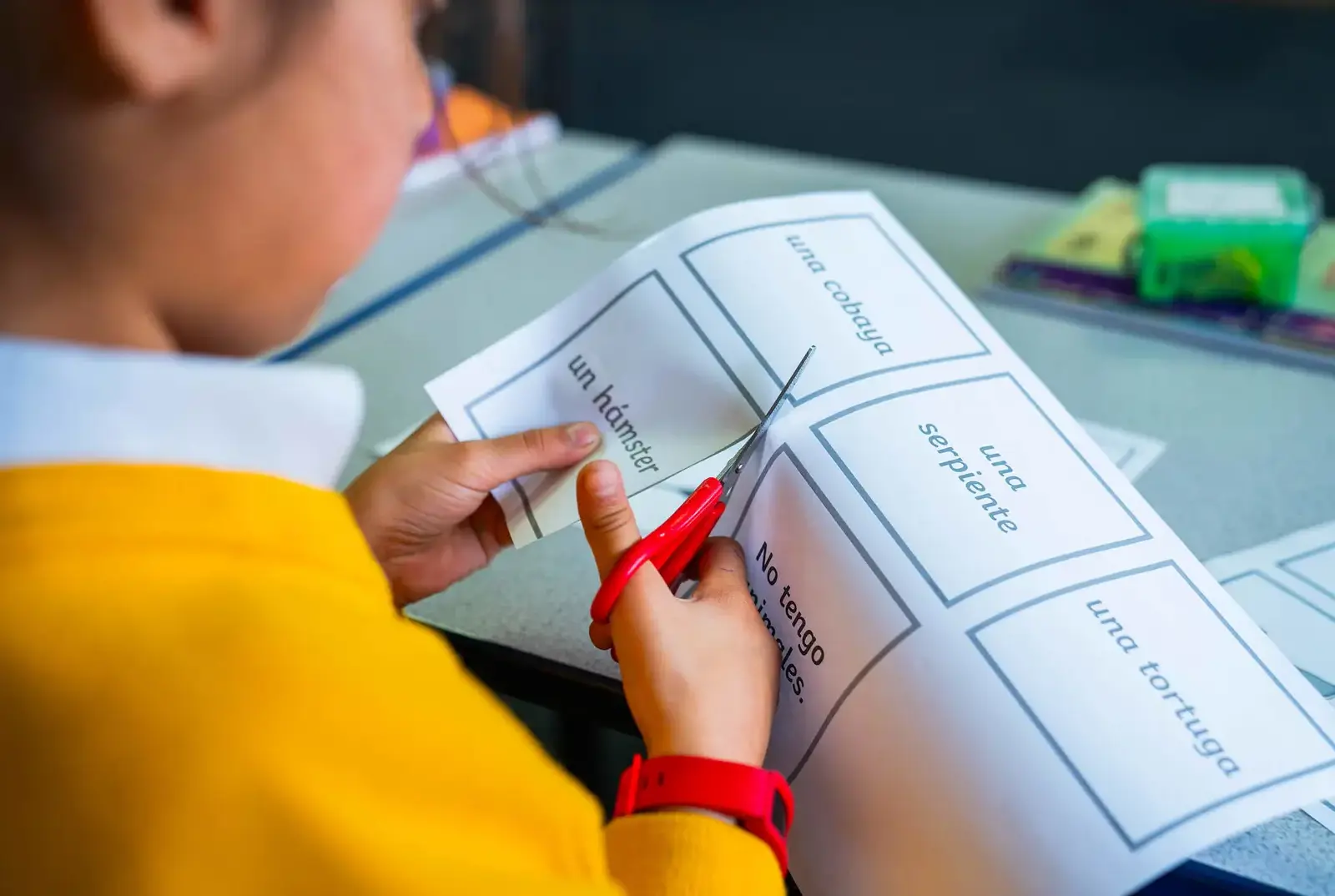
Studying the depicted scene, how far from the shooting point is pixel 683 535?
1.91ft

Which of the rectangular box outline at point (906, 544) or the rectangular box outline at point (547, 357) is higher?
the rectangular box outline at point (547, 357)

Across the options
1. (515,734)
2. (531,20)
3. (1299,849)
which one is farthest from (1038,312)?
(531,20)

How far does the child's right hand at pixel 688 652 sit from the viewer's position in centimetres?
52

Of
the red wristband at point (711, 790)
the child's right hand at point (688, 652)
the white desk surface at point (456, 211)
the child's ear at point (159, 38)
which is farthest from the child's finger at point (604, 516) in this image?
the white desk surface at point (456, 211)

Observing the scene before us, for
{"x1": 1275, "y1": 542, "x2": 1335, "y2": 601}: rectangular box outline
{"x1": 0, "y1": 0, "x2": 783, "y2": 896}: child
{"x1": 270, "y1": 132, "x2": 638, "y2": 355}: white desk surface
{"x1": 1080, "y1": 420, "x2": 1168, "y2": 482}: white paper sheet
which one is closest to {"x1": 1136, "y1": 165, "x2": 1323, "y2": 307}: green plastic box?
{"x1": 1080, "y1": 420, "x2": 1168, "y2": 482}: white paper sheet

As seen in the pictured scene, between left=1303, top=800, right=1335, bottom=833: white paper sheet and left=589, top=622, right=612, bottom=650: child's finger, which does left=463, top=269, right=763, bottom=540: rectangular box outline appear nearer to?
left=589, top=622, right=612, bottom=650: child's finger

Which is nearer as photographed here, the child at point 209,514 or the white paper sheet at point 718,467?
the child at point 209,514

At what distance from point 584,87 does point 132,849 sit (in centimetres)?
262

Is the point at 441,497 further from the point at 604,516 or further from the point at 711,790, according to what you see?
the point at 711,790

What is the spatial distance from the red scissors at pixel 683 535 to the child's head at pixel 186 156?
195 mm

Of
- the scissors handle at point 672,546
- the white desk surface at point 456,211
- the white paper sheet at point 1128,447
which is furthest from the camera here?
the white desk surface at point 456,211

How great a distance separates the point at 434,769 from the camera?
37 cm

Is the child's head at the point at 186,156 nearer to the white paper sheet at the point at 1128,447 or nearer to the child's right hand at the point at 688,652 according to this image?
the child's right hand at the point at 688,652

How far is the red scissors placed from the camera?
0.56 metres
